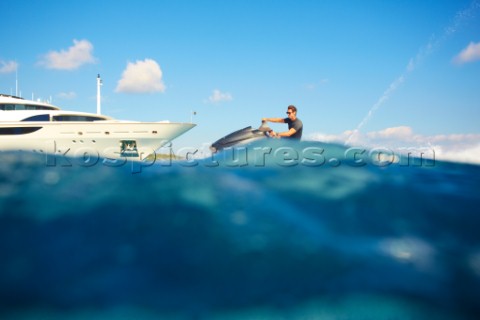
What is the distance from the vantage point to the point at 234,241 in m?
3.62

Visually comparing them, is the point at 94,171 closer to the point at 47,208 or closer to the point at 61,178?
the point at 61,178

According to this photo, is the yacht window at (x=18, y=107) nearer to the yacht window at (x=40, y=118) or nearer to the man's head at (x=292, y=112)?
the yacht window at (x=40, y=118)

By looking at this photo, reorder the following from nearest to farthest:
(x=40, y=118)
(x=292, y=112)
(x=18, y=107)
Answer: (x=292, y=112) → (x=40, y=118) → (x=18, y=107)

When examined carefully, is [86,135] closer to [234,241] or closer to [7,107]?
[7,107]

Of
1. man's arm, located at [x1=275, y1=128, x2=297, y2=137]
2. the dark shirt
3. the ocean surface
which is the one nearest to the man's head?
the dark shirt

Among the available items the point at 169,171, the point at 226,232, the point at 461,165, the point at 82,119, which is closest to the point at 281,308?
the point at 226,232

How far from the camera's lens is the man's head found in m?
7.64

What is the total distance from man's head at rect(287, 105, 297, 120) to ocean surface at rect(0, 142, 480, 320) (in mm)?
2569

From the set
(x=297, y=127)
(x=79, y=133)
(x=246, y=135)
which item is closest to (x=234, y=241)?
(x=246, y=135)

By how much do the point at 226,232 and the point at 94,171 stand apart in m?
2.05

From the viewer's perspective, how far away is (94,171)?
464 centimetres

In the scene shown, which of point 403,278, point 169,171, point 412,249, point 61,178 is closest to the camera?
point 403,278

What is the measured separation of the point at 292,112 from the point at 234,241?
4.60 m

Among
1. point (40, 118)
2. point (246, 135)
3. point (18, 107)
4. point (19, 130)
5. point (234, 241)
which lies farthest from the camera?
point (18, 107)
